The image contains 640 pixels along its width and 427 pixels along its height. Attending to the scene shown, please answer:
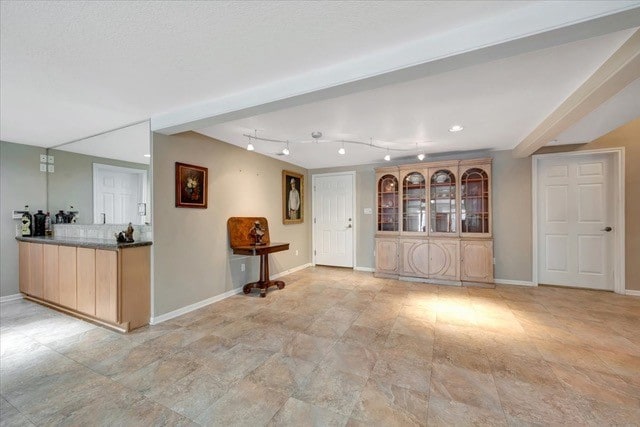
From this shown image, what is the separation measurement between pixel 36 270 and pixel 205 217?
242 centimetres

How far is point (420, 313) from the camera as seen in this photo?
3.15m

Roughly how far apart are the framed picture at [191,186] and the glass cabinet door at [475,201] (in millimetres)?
4176

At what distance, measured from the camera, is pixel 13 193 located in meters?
3.72

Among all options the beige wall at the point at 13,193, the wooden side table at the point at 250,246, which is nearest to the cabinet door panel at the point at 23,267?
the beige wall at the point at 13,193

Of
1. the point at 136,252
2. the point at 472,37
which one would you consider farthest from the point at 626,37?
the point at 136,252

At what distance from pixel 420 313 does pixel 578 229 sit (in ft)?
10.4

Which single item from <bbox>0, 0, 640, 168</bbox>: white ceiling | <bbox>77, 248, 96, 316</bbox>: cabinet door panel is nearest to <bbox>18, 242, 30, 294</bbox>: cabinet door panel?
<bbox>77, 248, 96, 316</bbox>: cabinet door panel

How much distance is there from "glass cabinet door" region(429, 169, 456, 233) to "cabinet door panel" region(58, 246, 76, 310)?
5238 millimetres

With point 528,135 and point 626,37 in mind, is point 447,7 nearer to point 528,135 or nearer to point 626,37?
point 626,37

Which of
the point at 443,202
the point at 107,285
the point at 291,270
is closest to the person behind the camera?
the point at 107,285

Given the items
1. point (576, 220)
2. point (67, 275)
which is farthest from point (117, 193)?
point (576, 220)

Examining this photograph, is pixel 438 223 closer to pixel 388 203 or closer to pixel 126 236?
pixel 388 203

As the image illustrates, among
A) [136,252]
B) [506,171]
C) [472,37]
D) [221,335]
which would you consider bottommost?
[221,335]

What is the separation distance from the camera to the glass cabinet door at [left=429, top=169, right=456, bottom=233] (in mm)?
4520
